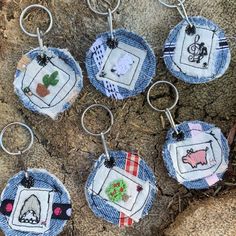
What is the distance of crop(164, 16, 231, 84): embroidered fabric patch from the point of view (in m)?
2.22

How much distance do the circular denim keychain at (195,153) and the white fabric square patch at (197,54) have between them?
0.16m

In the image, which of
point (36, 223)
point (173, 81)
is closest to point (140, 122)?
point (173, 81)

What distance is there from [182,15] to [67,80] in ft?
1.44

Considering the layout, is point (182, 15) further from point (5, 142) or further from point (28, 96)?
point (5, 142)

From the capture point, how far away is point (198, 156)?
2217mm

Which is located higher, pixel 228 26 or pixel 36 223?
pixel 228 26

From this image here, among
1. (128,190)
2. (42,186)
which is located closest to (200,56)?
(128,190)

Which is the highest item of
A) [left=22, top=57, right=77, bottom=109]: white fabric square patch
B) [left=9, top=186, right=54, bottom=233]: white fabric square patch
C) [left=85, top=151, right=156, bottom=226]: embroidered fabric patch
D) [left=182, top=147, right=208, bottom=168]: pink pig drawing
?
[left=22, top=57, right=77, bottom=109]: white fabric square patch

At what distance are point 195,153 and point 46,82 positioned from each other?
54 cm

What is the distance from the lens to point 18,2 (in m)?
2.24

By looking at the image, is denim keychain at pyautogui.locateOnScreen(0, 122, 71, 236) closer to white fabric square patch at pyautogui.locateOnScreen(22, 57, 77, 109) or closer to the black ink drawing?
the black ink drawing

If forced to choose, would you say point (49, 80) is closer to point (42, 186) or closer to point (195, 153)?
point (42, 186)

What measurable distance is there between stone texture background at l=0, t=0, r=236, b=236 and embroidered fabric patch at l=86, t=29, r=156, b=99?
4cm

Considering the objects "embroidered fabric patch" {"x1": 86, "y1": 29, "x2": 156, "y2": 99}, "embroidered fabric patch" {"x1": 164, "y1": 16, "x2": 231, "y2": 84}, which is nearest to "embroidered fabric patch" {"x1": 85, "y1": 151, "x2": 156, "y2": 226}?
"embroidered fabric patch" {"x1": 86, "y1": 29, "x2": 156, "y2": 99}
